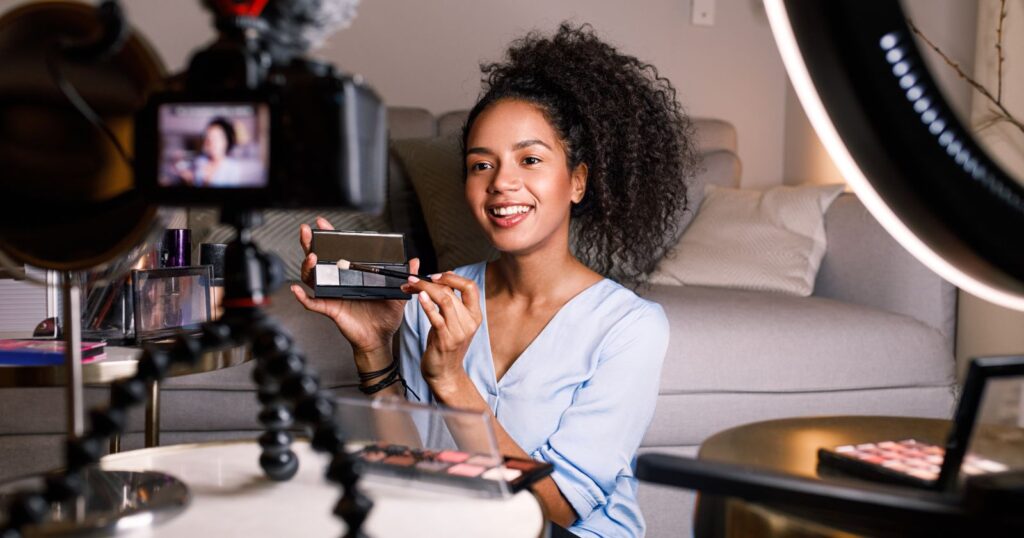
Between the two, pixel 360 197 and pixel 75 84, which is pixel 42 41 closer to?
pixel 75 84

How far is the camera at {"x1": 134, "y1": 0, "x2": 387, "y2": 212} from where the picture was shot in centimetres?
47

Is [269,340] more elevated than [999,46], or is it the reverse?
[999,46]

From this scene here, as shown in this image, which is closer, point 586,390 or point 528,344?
point 586,390

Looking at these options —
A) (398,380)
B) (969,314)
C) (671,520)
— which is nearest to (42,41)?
(398,380)

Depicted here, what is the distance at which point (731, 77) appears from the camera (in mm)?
2947

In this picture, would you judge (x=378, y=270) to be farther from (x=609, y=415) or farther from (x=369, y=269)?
(x=609, y=415)

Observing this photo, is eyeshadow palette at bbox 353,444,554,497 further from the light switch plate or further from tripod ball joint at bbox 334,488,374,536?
the light switch plate

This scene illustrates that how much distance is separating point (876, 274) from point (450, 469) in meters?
1.59

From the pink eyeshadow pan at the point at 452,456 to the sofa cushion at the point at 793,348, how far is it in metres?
1.07

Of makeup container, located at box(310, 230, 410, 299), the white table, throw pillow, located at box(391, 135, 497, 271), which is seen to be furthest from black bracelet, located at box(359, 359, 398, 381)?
throw pillow, located at box(391, 135, 497, 271)

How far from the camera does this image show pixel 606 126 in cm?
147

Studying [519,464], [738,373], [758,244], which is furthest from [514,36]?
[519,464]

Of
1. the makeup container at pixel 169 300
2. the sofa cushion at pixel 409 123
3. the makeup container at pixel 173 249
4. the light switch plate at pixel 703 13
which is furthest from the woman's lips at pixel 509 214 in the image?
the light switch plate at pixel 703 13

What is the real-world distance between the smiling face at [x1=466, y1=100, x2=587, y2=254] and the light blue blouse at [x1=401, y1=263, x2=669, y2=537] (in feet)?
0.43
